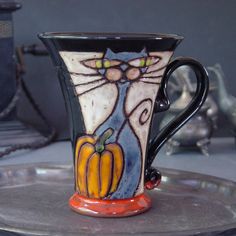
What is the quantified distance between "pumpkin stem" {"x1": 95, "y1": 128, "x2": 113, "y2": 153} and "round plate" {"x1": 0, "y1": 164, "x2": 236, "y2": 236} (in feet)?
0.16

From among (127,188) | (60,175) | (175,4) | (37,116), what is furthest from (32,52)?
(127,188)

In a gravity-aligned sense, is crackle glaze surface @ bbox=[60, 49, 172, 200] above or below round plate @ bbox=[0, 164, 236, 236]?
above

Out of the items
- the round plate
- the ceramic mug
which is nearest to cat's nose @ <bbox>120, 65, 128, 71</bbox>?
the ceramic mug

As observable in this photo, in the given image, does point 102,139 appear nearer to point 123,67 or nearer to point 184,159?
point 123,67

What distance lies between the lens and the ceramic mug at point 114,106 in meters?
0.44

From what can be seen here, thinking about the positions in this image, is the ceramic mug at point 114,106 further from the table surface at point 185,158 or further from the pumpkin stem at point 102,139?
the table surface at point 185,158

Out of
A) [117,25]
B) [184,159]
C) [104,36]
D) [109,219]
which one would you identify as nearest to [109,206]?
[109,219]

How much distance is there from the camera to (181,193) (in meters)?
0.53

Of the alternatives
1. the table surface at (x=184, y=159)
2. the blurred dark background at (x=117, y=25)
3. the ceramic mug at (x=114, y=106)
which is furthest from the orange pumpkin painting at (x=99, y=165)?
the blurred dark background at (x=117, y=25)

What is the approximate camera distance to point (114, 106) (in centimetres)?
45

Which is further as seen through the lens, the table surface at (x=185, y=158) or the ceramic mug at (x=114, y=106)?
the table surface at (x=185, y=158)

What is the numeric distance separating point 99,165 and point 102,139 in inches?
0.8

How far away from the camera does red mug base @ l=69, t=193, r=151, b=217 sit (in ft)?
1.53

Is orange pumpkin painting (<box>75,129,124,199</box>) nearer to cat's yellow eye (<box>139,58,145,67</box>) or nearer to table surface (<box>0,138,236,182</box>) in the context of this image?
cat's yellow eye (<box>139,58,145,67</box>)
